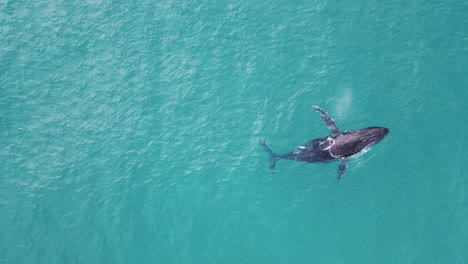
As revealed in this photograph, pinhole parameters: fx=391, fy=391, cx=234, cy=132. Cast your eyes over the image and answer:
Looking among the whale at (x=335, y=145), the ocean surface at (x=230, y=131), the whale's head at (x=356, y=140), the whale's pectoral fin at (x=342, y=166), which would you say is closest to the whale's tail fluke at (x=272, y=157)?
the whale at (x=335, y=145)

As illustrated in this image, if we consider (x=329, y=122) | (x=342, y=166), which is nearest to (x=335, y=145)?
(x=342, y=166)

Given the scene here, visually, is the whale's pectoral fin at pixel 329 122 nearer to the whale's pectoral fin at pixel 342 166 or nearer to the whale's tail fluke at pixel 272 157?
the whale's pectoral fin at pixel 342 166

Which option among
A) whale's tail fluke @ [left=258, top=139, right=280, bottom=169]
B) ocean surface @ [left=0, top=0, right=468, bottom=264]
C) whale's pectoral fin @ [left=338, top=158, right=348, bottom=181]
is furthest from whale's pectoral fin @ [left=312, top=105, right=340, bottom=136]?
whale's tail fluke @ [left=258, top=139, right=280, bottom=169]

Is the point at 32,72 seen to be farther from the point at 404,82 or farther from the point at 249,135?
the point at 404,82

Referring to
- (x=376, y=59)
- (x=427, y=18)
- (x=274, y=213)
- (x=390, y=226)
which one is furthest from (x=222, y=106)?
(x=427, y=18)

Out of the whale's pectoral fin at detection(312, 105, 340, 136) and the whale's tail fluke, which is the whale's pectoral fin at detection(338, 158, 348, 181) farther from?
the whale's tail fluke

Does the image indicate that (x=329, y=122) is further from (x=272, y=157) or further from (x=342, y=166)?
(x=272, y=157)
